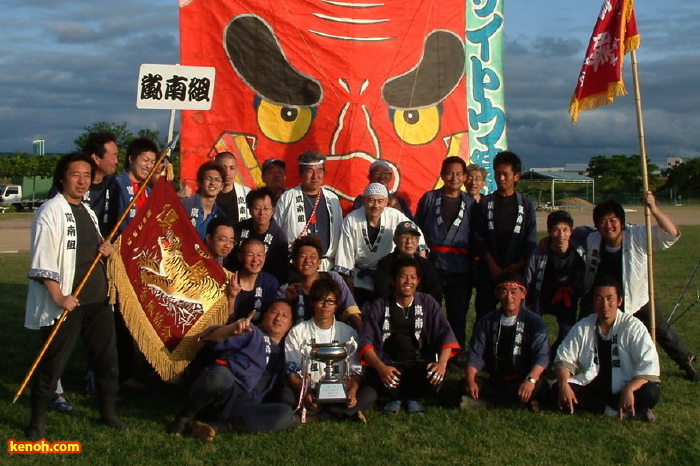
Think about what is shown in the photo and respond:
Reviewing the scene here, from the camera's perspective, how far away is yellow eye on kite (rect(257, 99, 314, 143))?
798cm

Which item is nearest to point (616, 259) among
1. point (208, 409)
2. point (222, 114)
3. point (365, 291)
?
point (365, 291)

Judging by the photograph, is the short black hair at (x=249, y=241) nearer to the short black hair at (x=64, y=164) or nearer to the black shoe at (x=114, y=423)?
the short black hair at (x=64, y=164)

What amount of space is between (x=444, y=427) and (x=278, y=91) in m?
4.40

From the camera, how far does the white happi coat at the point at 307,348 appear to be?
5.04m

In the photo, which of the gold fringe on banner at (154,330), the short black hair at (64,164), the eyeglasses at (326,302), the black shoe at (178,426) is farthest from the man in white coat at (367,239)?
the short black hair at (64,164)

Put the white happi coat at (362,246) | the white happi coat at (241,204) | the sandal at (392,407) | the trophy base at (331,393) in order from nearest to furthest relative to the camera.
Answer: the trophy base at (331,393) < the sandal at (392,407) < the white happi coat at (362,246) < the white happi coat at (241,204)

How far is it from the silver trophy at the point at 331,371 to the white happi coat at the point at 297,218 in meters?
1.12

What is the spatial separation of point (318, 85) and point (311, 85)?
0.25 ft

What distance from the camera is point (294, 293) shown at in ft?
17.7

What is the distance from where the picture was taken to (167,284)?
5.39 m

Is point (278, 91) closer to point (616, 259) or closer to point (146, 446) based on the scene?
point (616, 259)

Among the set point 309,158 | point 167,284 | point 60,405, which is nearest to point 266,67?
point 309,158

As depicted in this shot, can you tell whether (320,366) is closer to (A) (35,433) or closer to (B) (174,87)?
(A) (35,433)

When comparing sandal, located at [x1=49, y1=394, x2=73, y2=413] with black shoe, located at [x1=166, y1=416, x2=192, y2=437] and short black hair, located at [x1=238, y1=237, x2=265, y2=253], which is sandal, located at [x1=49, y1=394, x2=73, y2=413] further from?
short black hair, located at [x1=238, y1=237, x2=265, y2=253]
